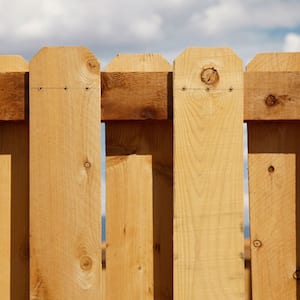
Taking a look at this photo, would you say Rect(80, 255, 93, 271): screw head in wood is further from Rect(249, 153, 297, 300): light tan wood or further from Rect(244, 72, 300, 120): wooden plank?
Rect(244, 72, 300, 120): wooden plank

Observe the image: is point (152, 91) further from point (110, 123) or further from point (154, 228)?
point (154, 228)

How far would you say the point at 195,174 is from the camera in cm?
305

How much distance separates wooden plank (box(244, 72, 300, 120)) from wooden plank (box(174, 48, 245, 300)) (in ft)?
0.18

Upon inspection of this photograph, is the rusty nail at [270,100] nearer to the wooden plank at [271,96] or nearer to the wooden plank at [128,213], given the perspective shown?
the wooden plank at [271,96]

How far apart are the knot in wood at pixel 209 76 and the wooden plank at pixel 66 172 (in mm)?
454

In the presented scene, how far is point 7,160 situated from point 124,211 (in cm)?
58

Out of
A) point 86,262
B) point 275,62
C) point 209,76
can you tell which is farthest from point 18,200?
point 275,62

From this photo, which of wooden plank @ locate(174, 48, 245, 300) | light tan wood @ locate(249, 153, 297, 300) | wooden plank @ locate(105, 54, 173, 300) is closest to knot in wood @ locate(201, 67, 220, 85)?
wooden plank @ locate(174, 48, 245, 300)

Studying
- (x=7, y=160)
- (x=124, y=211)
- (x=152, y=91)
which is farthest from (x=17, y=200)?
(x=152, y=91)

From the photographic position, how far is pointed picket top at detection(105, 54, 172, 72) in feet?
10.5

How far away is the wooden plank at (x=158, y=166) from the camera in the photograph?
3139 mm

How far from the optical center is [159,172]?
10.3ft

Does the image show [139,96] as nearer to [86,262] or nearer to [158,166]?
[158,166]

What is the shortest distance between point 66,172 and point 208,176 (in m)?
0.60
